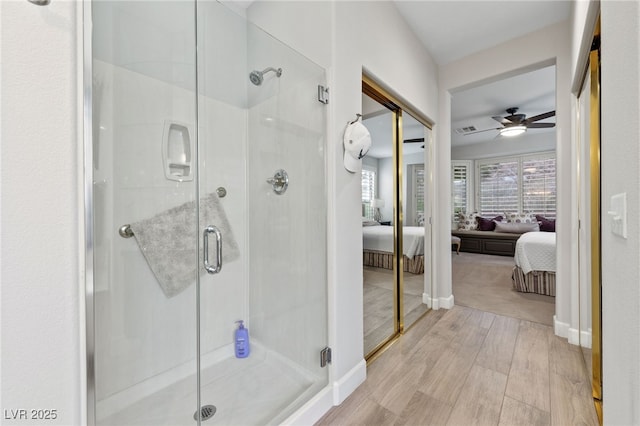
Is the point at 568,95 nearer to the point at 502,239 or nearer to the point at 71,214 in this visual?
the point at 71,214

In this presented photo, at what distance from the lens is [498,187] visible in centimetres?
679

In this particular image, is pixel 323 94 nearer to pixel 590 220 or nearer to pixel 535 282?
pixel 590 220

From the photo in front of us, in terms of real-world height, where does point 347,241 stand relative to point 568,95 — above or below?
below

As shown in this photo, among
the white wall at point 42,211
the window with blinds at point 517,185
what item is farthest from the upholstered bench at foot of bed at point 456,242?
the white wall at point 42,211

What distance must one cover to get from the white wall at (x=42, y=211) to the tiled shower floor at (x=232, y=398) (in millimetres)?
538

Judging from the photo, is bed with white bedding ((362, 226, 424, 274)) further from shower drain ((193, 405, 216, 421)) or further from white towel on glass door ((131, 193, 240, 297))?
shower drain ((193, 405, 216, 421))

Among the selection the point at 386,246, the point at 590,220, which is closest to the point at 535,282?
the point at 590,220

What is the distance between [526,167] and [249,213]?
23.3 ft

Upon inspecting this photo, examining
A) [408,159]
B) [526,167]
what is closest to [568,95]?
[408,159]
